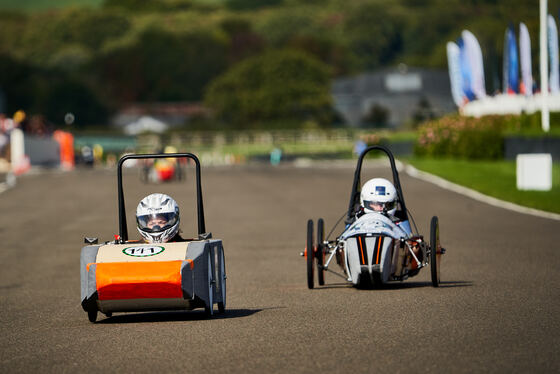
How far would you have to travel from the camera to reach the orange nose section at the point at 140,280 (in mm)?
8914

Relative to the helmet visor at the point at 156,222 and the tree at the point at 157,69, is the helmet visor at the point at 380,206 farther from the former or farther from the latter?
the tree at the point at 157,69

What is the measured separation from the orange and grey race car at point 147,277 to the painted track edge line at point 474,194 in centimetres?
1319

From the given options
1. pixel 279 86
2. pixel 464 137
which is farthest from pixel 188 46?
pixel 464 137

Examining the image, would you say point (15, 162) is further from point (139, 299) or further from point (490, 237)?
point (139, 299)

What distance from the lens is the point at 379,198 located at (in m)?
11.5

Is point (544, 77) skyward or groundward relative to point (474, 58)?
groundward

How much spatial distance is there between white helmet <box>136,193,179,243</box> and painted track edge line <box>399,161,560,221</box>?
12.8 metres

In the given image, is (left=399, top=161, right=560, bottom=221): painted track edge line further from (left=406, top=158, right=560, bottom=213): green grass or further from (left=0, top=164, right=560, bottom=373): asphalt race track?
(left=0, top=164, right=560, bottom=373): asphalt race track

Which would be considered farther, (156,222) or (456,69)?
(456,69)

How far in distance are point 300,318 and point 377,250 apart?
1.45 metres

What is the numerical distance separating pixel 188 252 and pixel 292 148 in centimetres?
8015

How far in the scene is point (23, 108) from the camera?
411 ft

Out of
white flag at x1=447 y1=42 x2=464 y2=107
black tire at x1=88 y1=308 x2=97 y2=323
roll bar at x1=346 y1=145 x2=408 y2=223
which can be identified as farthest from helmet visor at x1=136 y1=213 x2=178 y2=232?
white flag at x1=447 y1=42 x2=464 y2=107

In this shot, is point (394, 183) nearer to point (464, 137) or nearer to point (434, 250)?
point (434, 250)
